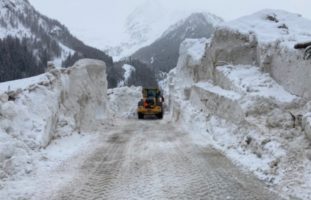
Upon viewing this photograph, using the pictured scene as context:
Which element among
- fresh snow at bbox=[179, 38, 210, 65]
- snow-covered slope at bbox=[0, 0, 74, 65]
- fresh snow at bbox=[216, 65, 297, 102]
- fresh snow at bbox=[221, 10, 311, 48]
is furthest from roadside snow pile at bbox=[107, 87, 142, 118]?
snow-covered slope at bbox=[0, 0, 74, 65]

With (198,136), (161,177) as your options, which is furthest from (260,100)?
(161,177)

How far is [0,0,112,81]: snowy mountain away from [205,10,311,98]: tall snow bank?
3791 inches

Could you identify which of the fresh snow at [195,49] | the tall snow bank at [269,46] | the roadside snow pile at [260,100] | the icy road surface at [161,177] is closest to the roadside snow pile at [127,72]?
the fresh snow at [195,49]

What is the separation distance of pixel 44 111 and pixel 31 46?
15167 centimetres

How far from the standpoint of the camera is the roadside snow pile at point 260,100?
344 inches

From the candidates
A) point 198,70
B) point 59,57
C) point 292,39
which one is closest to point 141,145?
point 292,39

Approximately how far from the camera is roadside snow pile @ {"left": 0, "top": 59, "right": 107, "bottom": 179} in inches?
358

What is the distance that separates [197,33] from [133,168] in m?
187

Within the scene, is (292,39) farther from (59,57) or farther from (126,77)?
(59,57)

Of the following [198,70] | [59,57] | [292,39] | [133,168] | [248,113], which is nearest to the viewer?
[133,168]

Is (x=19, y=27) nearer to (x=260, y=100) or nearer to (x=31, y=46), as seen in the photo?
(x=31, y=46)

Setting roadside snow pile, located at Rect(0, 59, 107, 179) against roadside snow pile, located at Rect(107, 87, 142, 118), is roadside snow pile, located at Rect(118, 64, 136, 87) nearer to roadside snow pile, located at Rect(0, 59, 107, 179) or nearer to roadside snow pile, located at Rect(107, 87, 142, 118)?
roadside snow pile, located at Rect(107, 87, 142, 118)

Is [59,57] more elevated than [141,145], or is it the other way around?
[59,57]

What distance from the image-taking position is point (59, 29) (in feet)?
648
